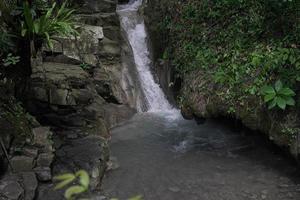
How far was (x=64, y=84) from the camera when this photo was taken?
26.0 feet

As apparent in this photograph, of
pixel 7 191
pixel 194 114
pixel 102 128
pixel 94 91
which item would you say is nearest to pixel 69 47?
pixel 94 91

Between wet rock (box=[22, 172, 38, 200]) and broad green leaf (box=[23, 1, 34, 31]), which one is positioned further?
broad green leaf (box=[23, 1, 34, 31])

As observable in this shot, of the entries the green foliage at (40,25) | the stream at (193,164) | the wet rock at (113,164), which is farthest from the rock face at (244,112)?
the green foliage at (40,25)

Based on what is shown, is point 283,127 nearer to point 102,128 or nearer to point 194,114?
point 194,114

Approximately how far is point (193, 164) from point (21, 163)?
2.81m

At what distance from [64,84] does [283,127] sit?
4140 mm

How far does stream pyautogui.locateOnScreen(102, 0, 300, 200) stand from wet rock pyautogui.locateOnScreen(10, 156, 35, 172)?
1140 mm

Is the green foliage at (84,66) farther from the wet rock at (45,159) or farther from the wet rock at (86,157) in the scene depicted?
the wet rock at (45,159)

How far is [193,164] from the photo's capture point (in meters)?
6.84

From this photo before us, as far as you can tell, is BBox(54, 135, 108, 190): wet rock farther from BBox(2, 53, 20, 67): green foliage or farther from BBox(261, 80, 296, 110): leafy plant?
BBox(261, 80, 296, 110): leafy plant

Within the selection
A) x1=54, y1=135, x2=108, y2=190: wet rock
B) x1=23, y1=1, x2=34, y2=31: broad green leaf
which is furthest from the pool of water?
x1=23, y1=1, x2=34, y2=31: broad green leaf

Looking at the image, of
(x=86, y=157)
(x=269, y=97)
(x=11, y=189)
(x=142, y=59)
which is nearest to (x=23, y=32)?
(x=86, y=157)

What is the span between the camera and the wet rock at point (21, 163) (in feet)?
18.1

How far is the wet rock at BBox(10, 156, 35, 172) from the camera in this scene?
5.52 metres
